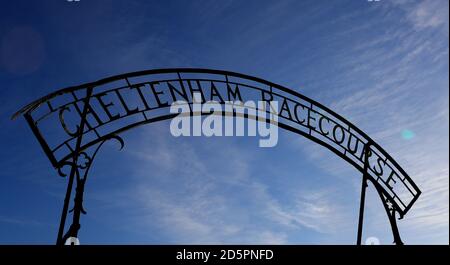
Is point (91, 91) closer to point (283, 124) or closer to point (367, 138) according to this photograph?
point (283, 124)

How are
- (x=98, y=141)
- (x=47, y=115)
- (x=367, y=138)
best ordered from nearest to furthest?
1. (x=47, y=115)
2. (x=98, y=141)
3. (x=367, y=138)

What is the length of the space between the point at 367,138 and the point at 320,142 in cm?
129
